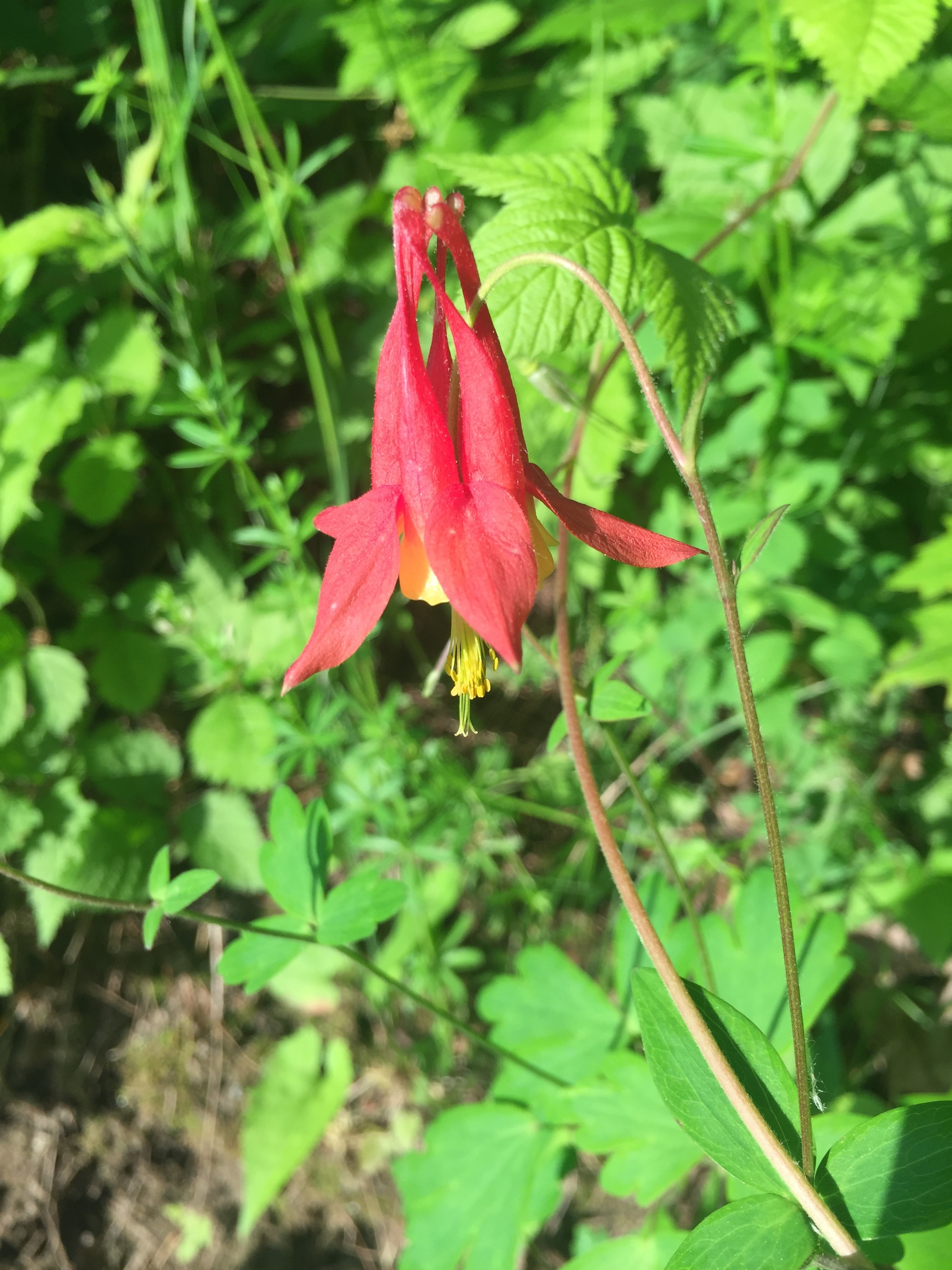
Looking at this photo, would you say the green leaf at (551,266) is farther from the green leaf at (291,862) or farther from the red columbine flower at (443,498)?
the green leaf at (291,862)

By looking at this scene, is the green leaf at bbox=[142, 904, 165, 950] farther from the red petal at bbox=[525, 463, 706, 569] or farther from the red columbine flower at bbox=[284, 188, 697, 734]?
the red petal at bbox=[525, 463, 706, 569]

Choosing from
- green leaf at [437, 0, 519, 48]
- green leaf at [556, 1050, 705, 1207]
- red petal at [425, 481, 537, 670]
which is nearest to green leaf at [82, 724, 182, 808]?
green leaf at [556, 1050, 705, 1207]

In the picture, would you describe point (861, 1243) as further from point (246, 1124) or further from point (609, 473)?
point (246, 1124)

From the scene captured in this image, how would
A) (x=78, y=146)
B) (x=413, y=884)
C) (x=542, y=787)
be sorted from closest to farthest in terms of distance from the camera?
1. (x=413, y=884)
2. (x=542, y=787)
3. (x=78, y=146)

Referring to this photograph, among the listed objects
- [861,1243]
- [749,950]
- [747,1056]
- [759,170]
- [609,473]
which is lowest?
[749,950]

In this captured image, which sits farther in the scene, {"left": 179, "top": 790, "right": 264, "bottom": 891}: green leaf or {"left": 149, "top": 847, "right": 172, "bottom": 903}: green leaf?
{"left": 179, "top": 790, "right": 264, "bottom": 891}: green leaf

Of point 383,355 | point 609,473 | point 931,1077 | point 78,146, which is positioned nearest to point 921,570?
point 609,473
